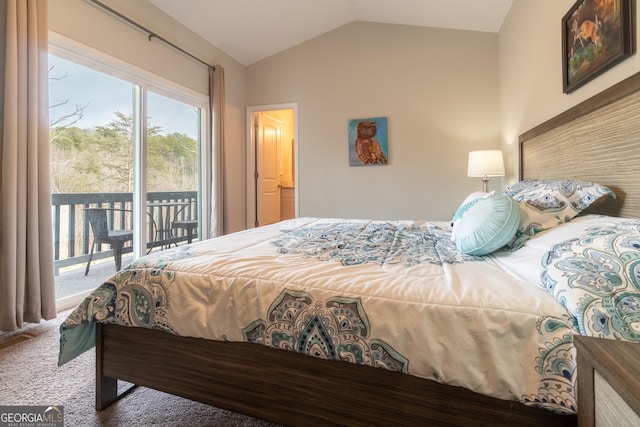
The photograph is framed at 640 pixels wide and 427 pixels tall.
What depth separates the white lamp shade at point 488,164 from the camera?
2840 millimetres

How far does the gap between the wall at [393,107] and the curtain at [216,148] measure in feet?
2.46

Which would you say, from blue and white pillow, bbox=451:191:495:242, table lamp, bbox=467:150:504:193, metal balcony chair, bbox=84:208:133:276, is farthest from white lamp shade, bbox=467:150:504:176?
metal balcony chair, bbox=84:208:133:276

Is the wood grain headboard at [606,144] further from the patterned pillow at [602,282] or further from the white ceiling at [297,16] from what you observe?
the white ceiling at [297,16]

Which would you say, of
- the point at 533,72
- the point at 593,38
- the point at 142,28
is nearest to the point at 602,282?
the point at 593,38

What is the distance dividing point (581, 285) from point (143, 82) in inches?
134

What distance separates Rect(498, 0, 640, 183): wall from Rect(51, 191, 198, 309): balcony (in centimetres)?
344

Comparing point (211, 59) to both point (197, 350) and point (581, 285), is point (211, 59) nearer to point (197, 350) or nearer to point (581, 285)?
point (197, 350)

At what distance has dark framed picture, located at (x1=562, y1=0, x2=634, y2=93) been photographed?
1282mm

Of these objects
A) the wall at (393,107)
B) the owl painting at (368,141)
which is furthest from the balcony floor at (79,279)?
the owl painting at (368,141)

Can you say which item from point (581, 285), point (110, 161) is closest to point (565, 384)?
point (581, 285)

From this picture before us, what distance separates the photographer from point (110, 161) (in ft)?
8.63

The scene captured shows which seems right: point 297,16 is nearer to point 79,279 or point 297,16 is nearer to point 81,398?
point 79,279

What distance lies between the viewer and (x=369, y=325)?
0.85m

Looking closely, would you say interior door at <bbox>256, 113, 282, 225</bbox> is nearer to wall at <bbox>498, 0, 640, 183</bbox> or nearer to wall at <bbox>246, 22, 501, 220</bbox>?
wall at <bbox>246, 22, 501, 220</bbox>
